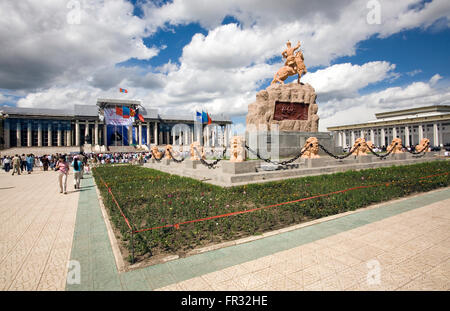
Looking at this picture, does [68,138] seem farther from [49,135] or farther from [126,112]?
[126,112]

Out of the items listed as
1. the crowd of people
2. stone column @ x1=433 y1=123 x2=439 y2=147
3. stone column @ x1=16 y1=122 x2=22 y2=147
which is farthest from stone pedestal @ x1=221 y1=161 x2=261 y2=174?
stone column @ x1=16 y1=122 x2=22 y2=147

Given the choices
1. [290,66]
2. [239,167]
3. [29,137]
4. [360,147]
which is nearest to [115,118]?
[29,137]

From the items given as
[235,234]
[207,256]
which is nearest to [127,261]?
[207,256]

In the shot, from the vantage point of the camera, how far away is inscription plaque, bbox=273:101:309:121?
58.1 ft

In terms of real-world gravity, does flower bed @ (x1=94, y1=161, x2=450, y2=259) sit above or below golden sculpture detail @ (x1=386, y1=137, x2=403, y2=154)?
below

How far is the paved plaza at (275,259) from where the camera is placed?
3291 millimetres

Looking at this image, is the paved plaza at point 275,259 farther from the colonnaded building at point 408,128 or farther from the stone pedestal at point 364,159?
the colonnaded building at point 408,128

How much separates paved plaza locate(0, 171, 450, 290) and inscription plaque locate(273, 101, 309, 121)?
40.3ft

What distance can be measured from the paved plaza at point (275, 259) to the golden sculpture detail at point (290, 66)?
14.9 m

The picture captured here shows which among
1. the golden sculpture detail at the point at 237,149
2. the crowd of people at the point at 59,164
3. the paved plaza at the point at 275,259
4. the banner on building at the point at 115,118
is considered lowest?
the paved plaza at the point at 275,259

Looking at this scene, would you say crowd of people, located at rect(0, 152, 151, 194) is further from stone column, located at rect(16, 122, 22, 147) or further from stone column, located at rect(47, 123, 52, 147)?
stone column, located at rect(16, 122, 22, 147)

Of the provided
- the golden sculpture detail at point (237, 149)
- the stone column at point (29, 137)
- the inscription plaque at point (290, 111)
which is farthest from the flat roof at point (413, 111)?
the stone column at point (29, 137)

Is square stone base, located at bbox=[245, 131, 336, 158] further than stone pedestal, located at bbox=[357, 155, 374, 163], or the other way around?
square stone base, located at bbox=[245, 131, 336, 158]
